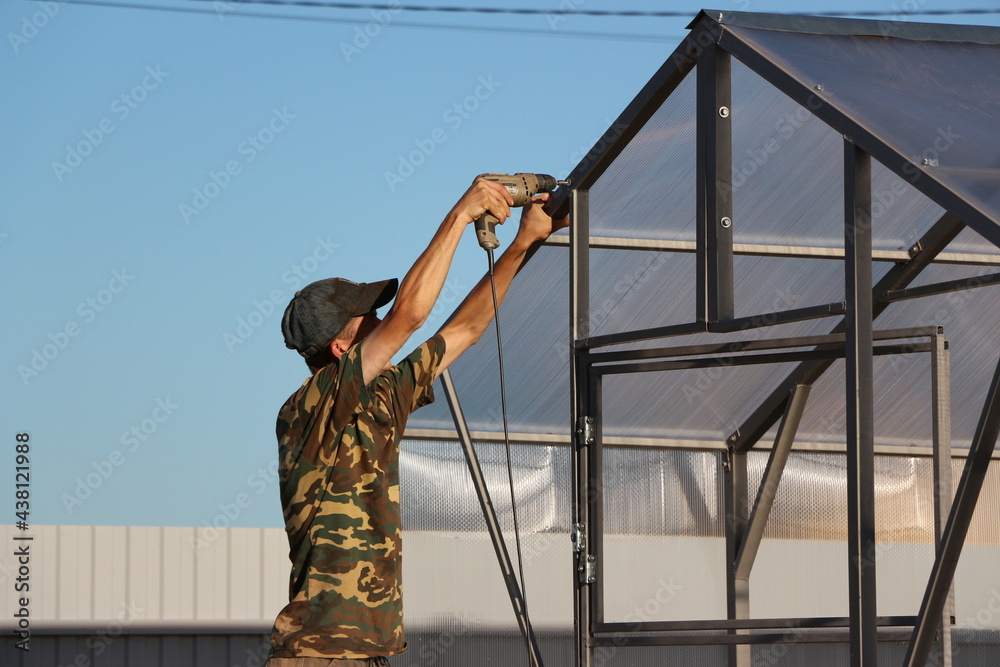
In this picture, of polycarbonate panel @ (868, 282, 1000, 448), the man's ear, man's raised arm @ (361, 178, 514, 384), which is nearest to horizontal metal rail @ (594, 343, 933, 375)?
polycarbonate panel @ (868, 282, 1000, 448)

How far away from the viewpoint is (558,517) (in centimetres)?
611

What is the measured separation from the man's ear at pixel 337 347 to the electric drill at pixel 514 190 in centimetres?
58

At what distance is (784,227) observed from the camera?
5.45 m

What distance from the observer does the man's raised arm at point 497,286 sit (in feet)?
Result: 15.9

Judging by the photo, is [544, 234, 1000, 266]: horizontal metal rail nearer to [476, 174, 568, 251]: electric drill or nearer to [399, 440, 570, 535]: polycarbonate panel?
[476, 174, 568, 251]: electric drill

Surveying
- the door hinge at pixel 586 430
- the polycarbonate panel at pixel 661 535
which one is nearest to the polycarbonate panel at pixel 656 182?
the door hinge at pixel 586 430

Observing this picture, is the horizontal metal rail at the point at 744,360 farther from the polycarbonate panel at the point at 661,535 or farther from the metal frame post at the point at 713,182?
the polycarbonate panel at the point at 661,535

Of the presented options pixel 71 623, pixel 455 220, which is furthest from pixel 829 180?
pixel 71 623

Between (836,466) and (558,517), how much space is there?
4.80 ft

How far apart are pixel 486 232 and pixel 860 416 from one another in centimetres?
139

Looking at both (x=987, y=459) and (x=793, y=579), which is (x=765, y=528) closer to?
(x=793, y=579)

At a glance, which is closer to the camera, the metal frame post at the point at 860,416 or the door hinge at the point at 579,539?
the metal frame post at the point at 860,416

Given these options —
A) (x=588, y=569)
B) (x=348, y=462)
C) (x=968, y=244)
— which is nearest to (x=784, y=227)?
(x=968, y=244)

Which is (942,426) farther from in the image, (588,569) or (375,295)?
(375,295)
